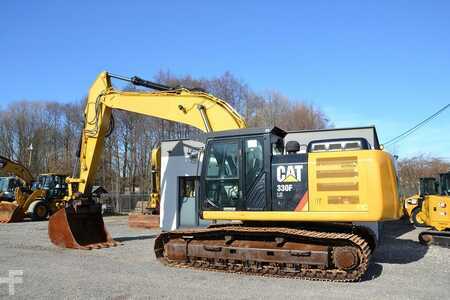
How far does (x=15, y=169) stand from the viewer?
1160 inches

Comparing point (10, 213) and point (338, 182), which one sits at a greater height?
point (338, 182)

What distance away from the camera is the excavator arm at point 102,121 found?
1223cm

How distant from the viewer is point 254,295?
24.3 ft

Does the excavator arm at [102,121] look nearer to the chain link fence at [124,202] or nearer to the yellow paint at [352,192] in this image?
the yellow paint at [352,192]

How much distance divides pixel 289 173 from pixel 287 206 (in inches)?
26.6

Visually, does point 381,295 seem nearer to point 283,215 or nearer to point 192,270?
point 283,215

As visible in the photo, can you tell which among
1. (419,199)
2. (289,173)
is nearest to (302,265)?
(289,173)

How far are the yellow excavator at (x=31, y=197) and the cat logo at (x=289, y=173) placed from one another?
21503 millimetres

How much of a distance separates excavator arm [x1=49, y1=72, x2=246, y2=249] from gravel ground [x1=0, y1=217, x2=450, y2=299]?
104cm

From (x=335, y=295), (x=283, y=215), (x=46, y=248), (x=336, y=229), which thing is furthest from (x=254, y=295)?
(x=46, y=248)

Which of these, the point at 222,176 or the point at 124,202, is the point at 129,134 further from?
the point at 222,176

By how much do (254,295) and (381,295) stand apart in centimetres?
214

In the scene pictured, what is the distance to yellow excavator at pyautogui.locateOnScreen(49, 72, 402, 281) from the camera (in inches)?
335

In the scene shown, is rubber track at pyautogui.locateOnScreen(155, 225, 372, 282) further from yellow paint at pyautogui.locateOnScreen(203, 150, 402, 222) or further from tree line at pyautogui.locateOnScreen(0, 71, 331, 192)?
tree line at pyautogui.locateOnScreen(0, 71, 331, 192)
